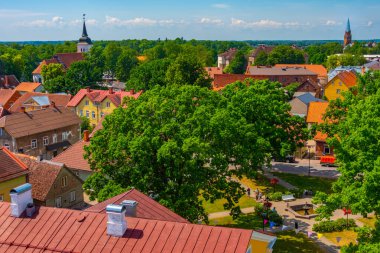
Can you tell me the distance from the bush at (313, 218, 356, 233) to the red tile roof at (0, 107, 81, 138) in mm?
33953

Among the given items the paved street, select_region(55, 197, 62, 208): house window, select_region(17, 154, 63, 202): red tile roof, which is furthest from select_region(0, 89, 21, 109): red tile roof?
the paved street

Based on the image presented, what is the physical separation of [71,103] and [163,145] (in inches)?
1945

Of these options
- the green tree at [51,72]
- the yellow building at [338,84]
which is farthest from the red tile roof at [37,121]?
the yellow building at [338,84]

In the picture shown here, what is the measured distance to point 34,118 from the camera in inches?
2152

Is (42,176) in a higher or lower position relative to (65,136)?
higher

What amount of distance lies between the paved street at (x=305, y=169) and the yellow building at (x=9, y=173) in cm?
2749

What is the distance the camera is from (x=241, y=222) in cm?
3703

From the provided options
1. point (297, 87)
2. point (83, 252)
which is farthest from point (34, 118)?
point (297, 87)

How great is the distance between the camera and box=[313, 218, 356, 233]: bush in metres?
34.8

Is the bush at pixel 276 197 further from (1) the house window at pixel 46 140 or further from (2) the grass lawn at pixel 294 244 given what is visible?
(1) the house window at pixel 46 140

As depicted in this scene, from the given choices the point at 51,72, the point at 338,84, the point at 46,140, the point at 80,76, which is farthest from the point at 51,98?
the point at 338,84

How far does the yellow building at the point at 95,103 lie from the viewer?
2781 inches

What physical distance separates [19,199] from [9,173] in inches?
701

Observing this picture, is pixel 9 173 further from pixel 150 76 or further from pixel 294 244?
pixel 150 76
